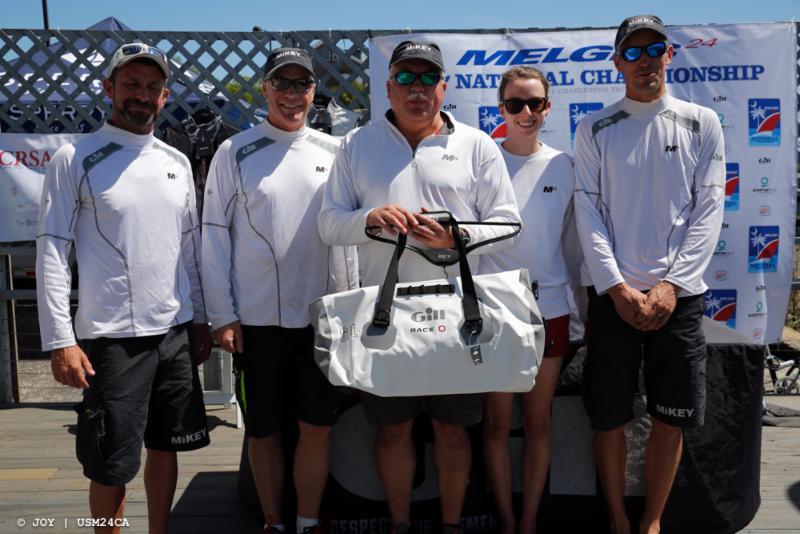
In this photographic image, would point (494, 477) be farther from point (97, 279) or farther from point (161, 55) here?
point (161, 55)

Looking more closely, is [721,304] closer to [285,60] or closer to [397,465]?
[397,465]

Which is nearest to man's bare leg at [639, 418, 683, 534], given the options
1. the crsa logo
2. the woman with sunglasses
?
the woman with sunglasses

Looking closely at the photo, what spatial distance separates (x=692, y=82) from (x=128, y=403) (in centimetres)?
397

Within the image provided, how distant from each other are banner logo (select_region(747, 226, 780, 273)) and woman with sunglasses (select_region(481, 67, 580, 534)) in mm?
2674

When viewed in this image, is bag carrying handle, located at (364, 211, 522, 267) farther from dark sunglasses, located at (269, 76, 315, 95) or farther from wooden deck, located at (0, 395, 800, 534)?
wooden deck, located at (0, 395, 800, 534)

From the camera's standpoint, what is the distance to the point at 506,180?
102 inches

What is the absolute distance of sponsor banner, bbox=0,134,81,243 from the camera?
4879mm

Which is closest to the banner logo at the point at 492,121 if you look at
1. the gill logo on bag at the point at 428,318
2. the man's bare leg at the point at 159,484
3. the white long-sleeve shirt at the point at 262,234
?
the white long-sleeve shirt at the point at 262,234

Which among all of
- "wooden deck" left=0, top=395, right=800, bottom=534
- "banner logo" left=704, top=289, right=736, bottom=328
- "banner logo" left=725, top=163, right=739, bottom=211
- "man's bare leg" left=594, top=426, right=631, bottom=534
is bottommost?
"wooden deck" left=0, top=395, right=800, bottom=534

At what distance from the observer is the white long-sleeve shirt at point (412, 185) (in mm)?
2504

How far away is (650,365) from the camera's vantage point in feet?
8.87

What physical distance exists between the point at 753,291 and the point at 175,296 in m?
3.94

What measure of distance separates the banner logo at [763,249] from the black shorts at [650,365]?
2623 millimetres

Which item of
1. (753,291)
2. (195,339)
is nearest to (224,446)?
(195,339)
